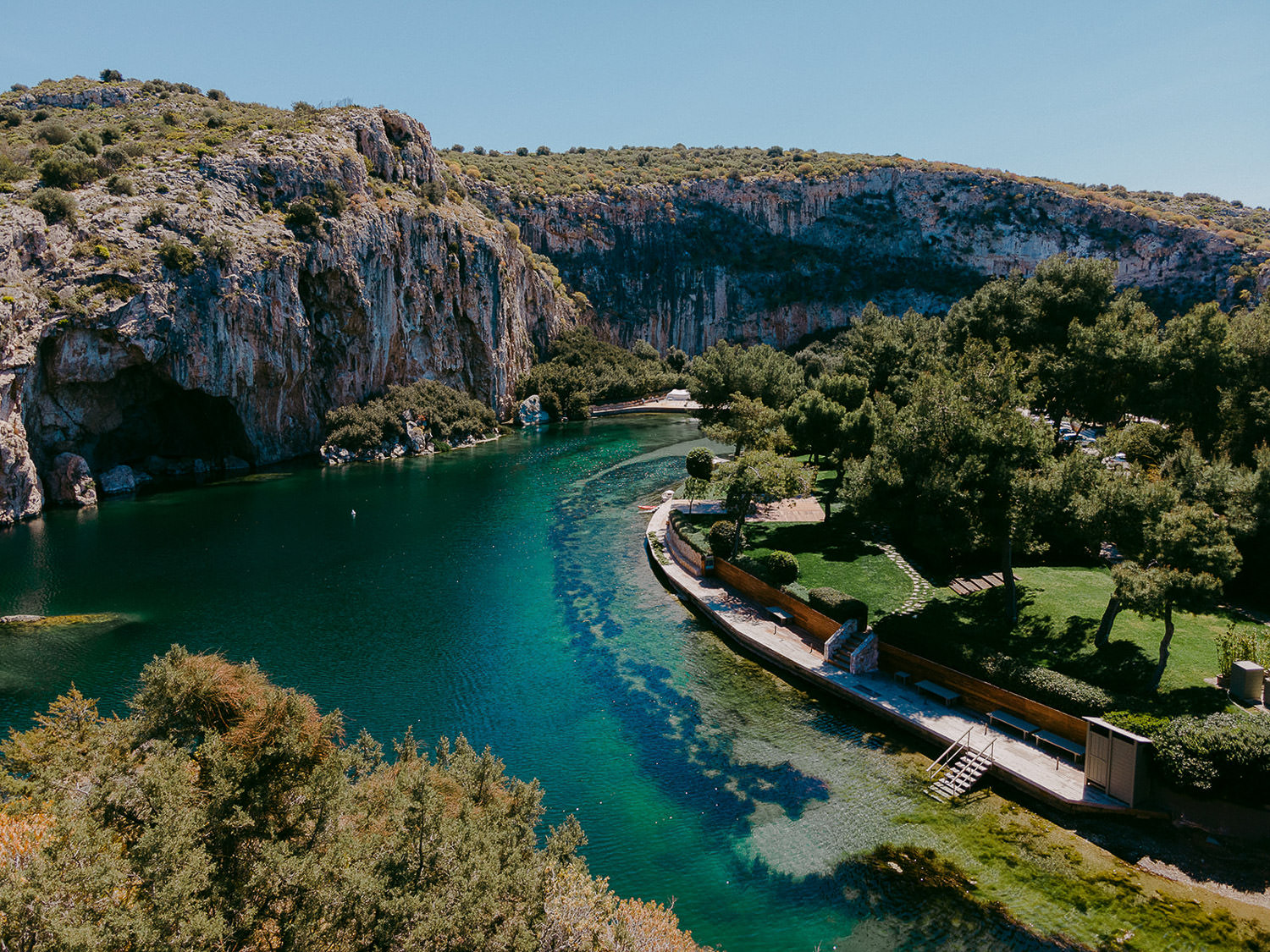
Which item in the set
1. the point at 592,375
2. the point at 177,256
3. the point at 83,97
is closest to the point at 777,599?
the point at 177,256

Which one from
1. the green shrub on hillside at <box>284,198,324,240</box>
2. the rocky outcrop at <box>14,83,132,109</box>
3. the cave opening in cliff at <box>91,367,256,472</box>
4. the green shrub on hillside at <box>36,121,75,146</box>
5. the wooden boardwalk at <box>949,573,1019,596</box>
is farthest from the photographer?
the rocky outcrop at <box>14,83,132,109</box>

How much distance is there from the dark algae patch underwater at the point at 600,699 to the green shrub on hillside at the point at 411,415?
18796 mm

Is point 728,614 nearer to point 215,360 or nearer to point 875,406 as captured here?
point 875,406

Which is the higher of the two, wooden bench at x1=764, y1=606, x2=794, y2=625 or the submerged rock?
the submerged rock

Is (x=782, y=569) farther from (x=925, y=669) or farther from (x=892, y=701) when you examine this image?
(x=892, y=701)

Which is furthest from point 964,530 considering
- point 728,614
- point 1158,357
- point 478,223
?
point 478,223

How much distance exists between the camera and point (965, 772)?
16391mm

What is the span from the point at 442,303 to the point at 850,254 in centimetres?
7132

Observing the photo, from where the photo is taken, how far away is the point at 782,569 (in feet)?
85.5

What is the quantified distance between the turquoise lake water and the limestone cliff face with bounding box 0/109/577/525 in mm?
9643

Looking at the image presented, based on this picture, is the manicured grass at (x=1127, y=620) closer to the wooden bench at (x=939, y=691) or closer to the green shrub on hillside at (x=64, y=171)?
the wooden bench at (x=939, y=691)

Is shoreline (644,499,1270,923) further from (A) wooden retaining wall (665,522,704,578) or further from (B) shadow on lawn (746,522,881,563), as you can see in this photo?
(B) shadow on lawn (746,522,881,563)

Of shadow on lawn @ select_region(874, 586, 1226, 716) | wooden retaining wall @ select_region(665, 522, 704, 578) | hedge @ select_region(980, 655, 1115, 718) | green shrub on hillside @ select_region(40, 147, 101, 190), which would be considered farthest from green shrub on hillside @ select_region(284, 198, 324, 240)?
hedge @ select_region(980, 655, 1115, 718)

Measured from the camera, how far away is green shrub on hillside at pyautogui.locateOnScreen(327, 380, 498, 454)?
206 ft
